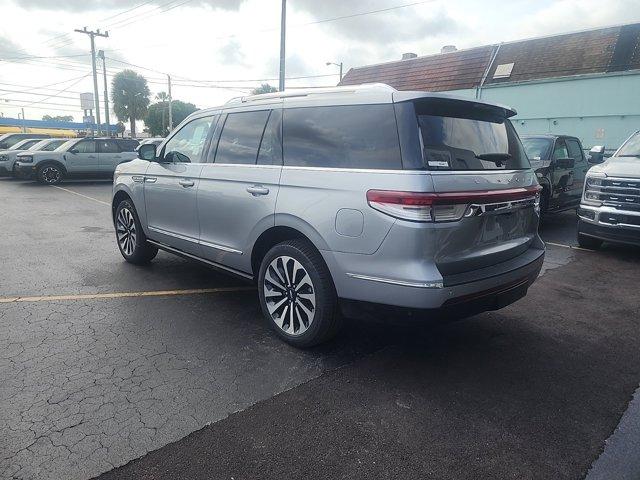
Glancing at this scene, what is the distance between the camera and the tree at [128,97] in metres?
60.2

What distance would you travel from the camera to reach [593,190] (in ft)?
22.8

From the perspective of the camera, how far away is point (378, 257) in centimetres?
296

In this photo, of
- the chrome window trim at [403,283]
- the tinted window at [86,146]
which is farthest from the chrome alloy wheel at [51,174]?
the chrome window trim at [403,283]

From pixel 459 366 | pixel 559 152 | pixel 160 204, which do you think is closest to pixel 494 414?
pixel 459 366

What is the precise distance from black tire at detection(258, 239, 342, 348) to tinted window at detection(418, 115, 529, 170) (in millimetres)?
1091

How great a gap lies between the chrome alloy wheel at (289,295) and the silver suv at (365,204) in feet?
0.04

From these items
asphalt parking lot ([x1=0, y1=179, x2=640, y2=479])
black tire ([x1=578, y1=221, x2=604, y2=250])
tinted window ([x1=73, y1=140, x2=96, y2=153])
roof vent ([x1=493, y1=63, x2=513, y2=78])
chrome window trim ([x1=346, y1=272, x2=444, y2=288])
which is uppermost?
roof vent ([x1=493, y1=63, x2=513, y2=78])

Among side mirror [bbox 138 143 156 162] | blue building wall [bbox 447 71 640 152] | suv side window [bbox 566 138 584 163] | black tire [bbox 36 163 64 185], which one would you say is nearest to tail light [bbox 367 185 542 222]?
side mirror [bbox 138 143 156 162]

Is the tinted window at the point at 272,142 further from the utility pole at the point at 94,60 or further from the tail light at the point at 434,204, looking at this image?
the utility pole at the point at 94,60

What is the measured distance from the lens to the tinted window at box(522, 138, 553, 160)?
8766 millimetres

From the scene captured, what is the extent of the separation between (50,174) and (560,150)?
1578 centimetres

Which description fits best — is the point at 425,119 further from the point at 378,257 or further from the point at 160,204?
the point at 160,204

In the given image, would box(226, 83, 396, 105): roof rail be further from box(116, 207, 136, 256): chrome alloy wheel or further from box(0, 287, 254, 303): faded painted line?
box(116, 207, 136, 256): chrome alloy wheel

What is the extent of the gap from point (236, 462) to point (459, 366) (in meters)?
1.80
